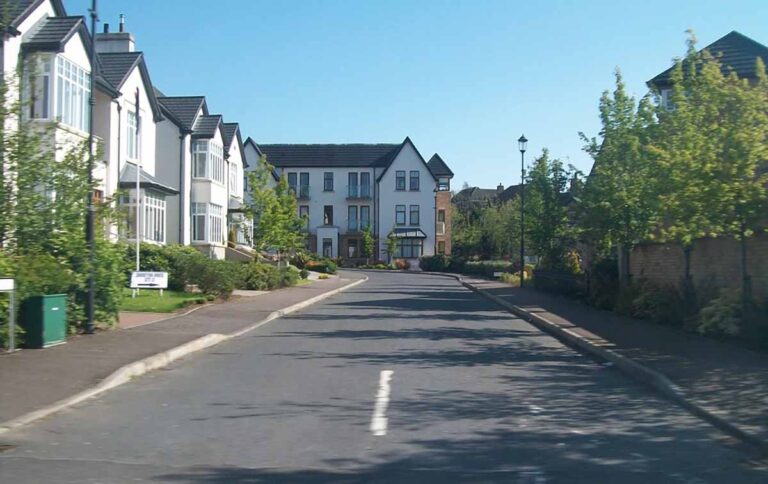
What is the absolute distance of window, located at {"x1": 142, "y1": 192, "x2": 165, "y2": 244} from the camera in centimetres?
3292

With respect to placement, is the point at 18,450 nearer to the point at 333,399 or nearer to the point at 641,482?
the point at 333,399

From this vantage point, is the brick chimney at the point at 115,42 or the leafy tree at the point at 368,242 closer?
the brick chimney at the point at 115,42

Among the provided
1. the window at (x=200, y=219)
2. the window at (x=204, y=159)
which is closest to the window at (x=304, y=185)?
the window at (x=204, y=159)

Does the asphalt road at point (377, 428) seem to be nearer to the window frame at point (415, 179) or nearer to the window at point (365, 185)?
the window frame at point (415, 179)

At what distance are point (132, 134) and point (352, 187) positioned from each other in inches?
1961

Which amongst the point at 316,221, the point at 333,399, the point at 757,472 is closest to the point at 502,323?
the point at 333,399

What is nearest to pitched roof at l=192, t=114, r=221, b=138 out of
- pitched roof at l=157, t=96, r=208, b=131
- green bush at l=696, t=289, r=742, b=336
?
A: pitched roof at l=157, t=96, r=208, b=131

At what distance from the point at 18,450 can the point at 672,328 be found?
50.7 feet

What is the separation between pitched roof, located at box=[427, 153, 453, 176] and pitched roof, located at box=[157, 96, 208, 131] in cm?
4318

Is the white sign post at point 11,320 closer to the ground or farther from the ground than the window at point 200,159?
closer to the ground

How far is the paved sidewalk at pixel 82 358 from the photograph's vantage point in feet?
→ 34.5

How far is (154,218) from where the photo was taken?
112 feet

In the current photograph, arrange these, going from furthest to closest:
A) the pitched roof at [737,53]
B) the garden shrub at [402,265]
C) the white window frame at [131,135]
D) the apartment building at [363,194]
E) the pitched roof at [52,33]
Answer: the apartment building at [363,194] < the garden shrub at [402,265] < the white window frame at [131,135] < the pitched roof at [737,53] < the pitched roof at [52,33]

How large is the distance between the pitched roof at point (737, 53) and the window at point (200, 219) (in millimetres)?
21607
